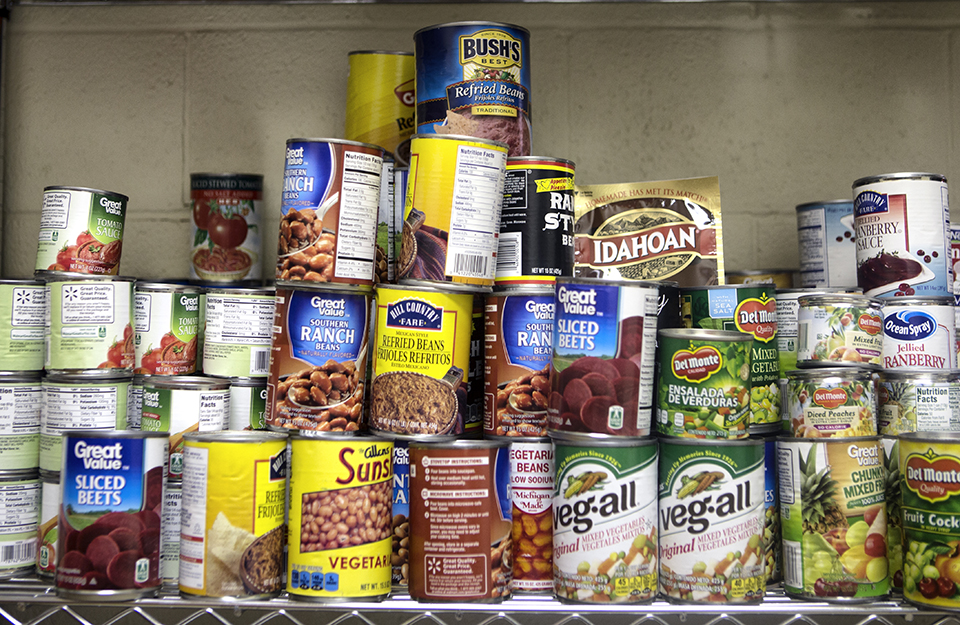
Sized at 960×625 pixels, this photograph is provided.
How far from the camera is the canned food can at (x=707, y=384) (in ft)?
4.59

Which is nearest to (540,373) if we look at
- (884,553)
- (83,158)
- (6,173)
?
(884,553)

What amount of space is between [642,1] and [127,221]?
1.80m

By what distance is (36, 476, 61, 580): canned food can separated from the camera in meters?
1.54

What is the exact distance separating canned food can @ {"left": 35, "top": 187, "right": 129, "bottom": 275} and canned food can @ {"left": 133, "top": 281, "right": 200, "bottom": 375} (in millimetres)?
120

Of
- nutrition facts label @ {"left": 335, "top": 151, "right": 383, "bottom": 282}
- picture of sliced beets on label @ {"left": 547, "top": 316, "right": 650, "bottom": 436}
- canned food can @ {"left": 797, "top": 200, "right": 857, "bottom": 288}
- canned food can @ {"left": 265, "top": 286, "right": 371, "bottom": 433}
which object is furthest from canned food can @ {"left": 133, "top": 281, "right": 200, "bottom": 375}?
canned food can @ {"left": 797, "top": 200, "right": 857, "bottom": 288}

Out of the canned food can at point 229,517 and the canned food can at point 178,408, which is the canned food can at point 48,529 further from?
the canned food can at point 229,517

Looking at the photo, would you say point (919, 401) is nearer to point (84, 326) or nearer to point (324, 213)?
point (324, 213)

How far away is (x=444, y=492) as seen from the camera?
137 cm

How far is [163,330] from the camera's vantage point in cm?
169

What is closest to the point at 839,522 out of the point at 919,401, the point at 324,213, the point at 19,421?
the point at 919,401

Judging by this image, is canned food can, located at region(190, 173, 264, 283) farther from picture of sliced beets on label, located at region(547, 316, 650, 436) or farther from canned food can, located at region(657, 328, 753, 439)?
canned food can, located at region(657, 328, 753, 439)

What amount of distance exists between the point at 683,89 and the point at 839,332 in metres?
1.14

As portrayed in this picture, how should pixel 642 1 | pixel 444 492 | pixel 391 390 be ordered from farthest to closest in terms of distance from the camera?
1. pixel 642 1
2. pixel 391 390
3. pixel 444 492

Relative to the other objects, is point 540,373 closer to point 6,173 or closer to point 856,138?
point 856,138
